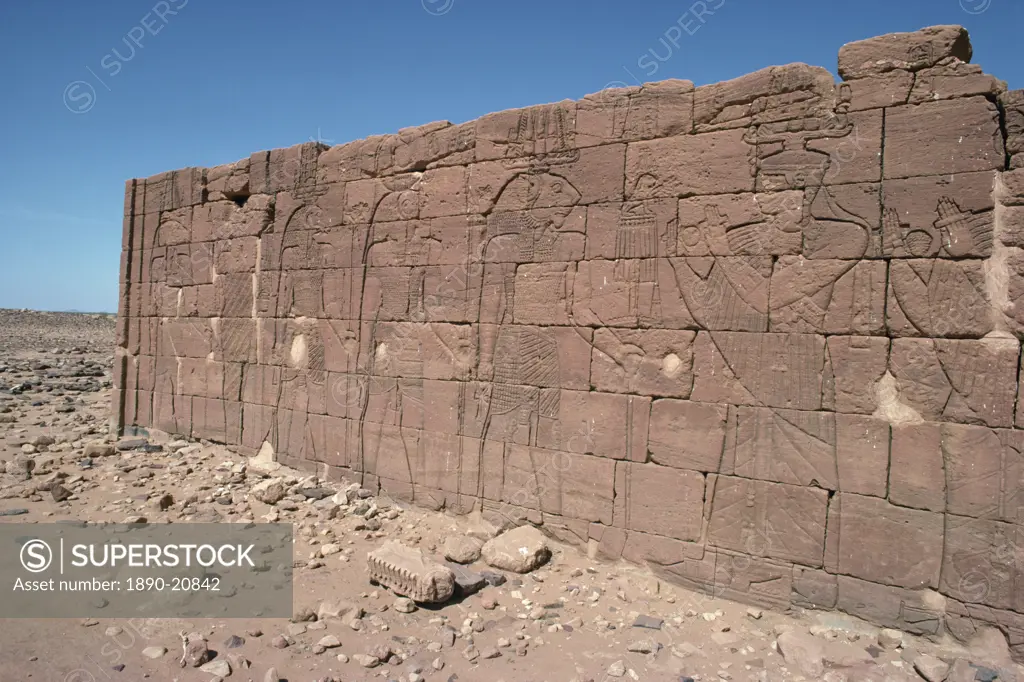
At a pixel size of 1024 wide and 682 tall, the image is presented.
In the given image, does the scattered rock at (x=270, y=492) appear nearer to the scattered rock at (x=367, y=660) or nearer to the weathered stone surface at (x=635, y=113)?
the scattered rock at (x=367, y=660)

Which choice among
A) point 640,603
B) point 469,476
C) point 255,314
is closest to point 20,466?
point 255,314

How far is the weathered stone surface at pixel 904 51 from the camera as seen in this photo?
4195mm

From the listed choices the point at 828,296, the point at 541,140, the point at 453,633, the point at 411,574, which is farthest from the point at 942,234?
the point at 411,574

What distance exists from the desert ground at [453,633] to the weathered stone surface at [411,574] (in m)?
0.09

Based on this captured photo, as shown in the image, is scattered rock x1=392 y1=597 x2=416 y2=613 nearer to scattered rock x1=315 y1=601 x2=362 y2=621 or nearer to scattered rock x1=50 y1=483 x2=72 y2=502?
scattered rock x1=315 y1=601 x2=362 y2=621

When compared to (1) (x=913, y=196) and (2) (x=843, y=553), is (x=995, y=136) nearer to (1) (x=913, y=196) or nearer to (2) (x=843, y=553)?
(1) (x=913, y=196)

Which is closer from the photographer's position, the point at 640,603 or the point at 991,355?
the point at 991,355

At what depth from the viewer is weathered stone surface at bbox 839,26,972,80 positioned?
13.8 feet

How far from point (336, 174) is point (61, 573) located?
4.27 meters

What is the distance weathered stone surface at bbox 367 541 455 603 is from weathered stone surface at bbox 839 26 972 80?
435cm

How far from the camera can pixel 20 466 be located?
7238mm

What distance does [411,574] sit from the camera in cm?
460

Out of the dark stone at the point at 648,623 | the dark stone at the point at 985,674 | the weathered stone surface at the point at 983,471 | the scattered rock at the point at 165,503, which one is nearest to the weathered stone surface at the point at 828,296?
the weathered stone surface at the point at 983,471

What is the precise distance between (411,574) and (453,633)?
1.74 feet
